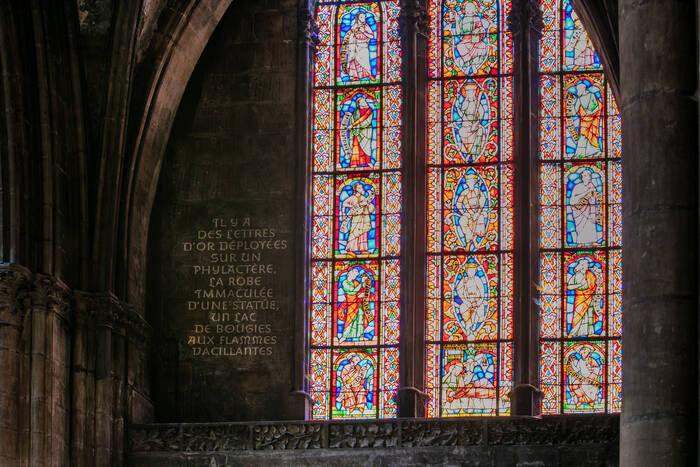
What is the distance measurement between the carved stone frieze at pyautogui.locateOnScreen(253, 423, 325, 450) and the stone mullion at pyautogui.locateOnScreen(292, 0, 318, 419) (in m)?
0.58

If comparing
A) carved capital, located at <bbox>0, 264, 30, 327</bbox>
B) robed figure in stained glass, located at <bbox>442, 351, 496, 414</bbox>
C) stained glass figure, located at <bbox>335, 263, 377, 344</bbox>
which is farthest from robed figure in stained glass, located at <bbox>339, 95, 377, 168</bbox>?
carved capital, located at <bbox>0, 264, 30, 327</bbox>

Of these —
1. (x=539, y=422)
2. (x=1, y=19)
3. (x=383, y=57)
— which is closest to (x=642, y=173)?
(x=539, y=422)

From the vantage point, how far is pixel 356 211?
67.0ft

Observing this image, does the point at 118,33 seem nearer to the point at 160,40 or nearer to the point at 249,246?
the point at 160,40

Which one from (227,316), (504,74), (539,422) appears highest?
(504,74)

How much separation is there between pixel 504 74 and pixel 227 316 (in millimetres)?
4707

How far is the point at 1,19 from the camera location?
1789 cm

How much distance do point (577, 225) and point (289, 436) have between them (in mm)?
4436

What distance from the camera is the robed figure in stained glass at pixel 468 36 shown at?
20.7 meters

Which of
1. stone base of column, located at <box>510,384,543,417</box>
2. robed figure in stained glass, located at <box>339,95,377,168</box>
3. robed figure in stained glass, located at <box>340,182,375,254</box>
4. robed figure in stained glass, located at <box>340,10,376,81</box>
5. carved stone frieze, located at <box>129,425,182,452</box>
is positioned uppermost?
robed figure in stained glass, located at <box>340,10,376,81</box>

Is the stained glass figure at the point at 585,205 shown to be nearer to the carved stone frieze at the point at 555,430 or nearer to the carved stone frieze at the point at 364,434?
the carved stone frieze at the point at 555,430

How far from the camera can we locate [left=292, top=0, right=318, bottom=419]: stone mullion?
1969cm

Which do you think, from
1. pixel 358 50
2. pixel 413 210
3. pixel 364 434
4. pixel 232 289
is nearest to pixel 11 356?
pixel 232 289

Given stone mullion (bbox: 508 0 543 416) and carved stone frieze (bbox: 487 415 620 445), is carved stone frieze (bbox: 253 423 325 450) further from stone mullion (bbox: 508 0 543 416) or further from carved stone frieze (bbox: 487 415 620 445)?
stone mullion (bbox: 508 0 543 416)
